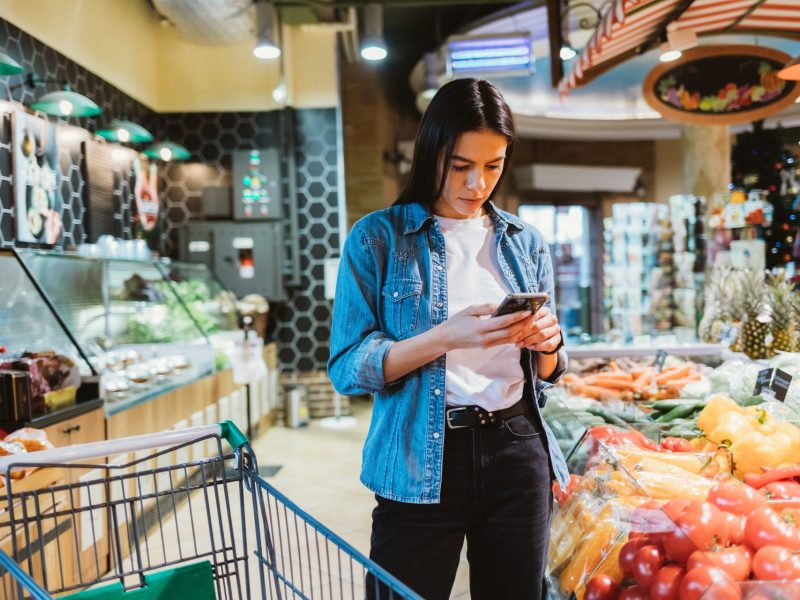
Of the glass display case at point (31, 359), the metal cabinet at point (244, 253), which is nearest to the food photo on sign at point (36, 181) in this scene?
the glass display case at point (31, 359)

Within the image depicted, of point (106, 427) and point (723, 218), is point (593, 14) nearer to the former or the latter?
point (723, 218)

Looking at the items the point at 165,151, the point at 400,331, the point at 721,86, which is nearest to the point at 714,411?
the point at 400,331

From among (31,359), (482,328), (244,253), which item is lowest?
(31,359)

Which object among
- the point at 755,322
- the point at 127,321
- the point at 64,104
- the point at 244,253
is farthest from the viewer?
the point at 244,253

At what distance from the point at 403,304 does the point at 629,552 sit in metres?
0.70

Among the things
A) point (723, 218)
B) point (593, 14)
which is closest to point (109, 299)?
point (723, 218)

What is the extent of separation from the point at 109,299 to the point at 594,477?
4086 mm

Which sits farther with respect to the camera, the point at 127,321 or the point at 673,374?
the point at 127,321

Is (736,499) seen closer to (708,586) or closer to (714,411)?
(708,586)

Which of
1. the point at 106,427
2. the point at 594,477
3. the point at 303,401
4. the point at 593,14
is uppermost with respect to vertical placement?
the point at 593,14

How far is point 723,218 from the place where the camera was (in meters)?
5.29

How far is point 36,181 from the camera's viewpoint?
5.02m

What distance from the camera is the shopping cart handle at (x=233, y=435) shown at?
1.26 meters

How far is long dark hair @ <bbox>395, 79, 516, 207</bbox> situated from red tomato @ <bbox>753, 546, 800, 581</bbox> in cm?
94
